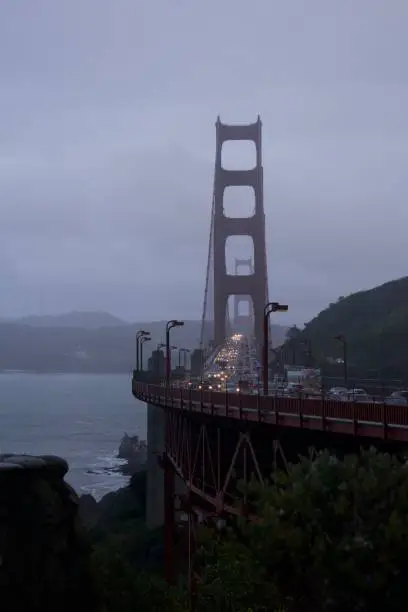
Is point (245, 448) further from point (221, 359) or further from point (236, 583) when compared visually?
point (221, 359)

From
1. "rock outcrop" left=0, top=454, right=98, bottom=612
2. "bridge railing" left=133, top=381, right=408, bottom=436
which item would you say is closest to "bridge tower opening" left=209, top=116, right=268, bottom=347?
"bridge railing" left=133, top=381, right=408, bottom=436

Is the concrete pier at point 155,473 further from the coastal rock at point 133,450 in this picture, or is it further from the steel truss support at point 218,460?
the coastal rock at point 133,450

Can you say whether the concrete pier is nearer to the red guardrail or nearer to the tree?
the red guardrail

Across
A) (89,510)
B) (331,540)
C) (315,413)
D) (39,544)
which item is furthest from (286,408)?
(89,510)

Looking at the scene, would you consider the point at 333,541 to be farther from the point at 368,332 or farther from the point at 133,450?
the point at 368,332

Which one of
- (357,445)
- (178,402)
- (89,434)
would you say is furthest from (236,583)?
(89,434)
